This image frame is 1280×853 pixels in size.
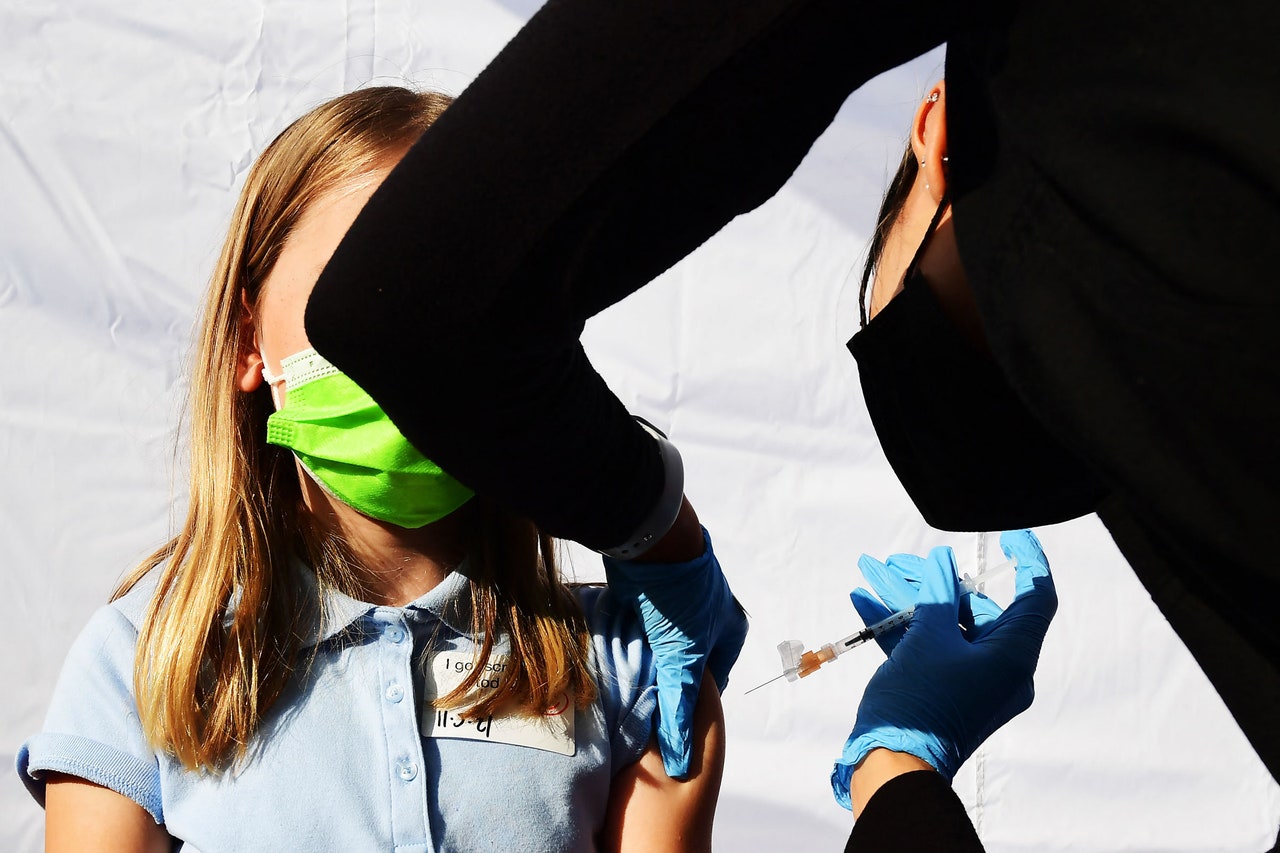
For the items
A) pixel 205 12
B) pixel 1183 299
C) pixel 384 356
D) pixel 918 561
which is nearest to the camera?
pixel 1183 299

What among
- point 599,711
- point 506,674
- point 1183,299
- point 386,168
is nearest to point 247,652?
point 506,674

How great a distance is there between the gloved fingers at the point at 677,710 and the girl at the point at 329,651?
0.07 feet

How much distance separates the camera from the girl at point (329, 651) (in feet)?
3.29

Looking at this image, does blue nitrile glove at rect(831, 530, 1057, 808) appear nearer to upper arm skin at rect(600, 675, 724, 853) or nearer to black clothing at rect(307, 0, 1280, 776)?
upper arm skin at rect(600, 675, 724, 853)

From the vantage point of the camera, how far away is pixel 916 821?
0.82 meters

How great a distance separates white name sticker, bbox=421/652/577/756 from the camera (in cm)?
106

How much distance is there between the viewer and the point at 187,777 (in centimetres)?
101

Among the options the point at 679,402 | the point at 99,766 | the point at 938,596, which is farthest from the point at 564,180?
the point at 679,402

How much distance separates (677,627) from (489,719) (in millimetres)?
205

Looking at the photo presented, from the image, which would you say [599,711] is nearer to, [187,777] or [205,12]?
[187,777]

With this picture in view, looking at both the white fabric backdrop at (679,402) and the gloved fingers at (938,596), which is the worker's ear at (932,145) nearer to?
the gloved fingers at (938,596)

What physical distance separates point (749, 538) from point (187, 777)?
1012 mm

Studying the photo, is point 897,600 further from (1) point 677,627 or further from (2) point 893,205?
(2) point 893,205

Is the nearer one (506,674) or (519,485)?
(519,485)
